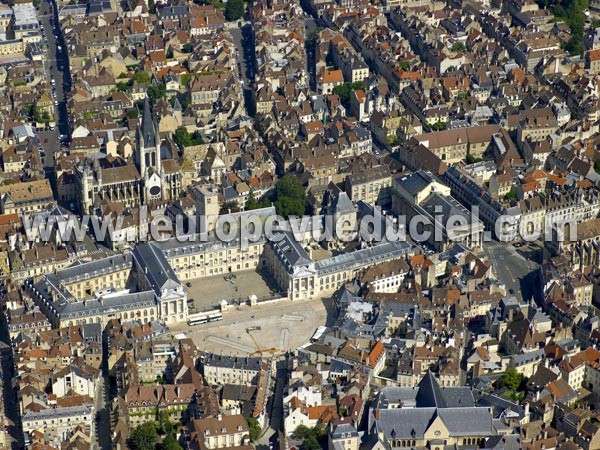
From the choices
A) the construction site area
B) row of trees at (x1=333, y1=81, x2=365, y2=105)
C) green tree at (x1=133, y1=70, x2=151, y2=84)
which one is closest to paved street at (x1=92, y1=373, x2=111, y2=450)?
the construction site area

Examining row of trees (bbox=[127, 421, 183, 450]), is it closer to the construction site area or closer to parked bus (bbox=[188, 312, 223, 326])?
the construction site area

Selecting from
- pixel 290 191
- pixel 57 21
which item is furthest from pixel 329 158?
pixel 57 21

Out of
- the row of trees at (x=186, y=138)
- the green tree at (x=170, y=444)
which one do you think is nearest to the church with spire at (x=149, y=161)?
the row of trees at (x=186, y=138)

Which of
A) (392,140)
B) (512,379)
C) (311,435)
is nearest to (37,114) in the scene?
(392,140)

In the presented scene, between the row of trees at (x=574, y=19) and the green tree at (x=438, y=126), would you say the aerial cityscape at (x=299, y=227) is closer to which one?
the row of trees at (x=574, y=19)

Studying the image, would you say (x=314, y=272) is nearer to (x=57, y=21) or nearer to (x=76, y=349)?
(x=76, y=349)

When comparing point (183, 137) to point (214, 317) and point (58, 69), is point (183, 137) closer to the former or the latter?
point (58, 69)

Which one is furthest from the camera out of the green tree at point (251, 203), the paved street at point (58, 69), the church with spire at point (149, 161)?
the paved street at point (58, 69)
